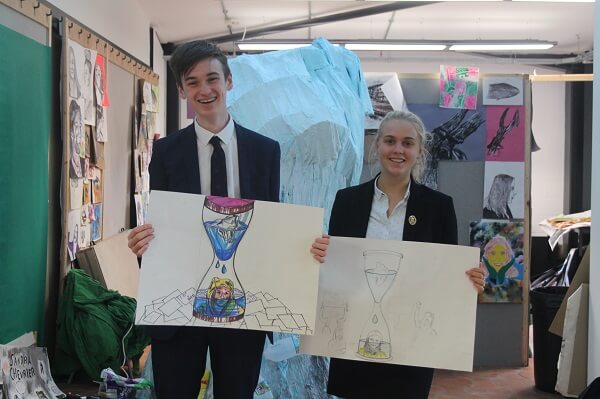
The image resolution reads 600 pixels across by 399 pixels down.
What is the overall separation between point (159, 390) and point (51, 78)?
8.05ft

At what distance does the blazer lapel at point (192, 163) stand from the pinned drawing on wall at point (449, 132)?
287 cm

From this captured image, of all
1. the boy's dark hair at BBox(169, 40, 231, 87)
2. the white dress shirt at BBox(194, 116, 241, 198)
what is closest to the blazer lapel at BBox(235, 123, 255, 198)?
the white dress shirt at BBox(194, 116, 241, 198)

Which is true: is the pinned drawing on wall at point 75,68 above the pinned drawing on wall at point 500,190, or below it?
above

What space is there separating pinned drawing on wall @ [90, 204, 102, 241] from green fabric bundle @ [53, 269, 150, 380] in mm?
502

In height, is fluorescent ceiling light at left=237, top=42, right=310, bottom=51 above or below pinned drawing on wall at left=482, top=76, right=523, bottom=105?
above

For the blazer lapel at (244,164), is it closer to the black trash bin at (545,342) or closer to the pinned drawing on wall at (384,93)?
the pinned drawing on wall at (384,93)

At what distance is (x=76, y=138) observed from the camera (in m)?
3.96

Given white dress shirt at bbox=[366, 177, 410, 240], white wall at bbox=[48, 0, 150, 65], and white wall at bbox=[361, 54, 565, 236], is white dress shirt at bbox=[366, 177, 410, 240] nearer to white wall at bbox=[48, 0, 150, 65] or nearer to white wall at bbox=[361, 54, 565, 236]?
white wall at bbox=[48, 0, 150, 65]

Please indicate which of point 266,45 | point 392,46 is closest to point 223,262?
point 392,46

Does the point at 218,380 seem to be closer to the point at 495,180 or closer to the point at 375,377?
the point at 375,377

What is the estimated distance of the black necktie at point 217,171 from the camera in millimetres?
1757

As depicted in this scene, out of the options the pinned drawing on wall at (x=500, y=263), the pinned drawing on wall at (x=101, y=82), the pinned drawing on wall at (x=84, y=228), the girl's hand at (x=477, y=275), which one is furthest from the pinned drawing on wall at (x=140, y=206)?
the girl's hand at (x=477, y=275)

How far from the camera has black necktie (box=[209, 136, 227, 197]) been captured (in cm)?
176

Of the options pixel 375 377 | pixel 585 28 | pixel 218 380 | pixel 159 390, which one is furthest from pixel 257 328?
pixel 585 28
